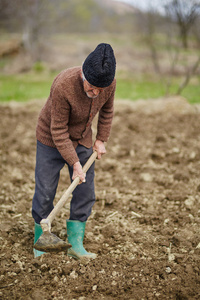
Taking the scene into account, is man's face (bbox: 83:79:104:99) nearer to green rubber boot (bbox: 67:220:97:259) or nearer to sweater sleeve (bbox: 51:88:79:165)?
sweater sleeve (bbox: 51:88:79:165)

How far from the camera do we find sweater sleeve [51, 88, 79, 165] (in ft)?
7.15

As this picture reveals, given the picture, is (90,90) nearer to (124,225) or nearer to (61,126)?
(61,126)

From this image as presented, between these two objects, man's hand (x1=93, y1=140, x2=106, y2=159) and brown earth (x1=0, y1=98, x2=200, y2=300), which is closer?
brown earth (x1=0, y1=98, x2=200, y2=300)

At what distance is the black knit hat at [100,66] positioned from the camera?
200cm

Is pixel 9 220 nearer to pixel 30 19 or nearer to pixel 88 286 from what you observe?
pixel 88 286

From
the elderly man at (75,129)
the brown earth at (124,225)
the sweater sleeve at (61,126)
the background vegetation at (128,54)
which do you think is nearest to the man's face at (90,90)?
the elderly man at (75,129)

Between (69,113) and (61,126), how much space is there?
13cm

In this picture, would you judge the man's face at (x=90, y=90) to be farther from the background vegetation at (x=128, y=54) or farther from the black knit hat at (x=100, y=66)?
the background vegetation at (x=128, y=54)

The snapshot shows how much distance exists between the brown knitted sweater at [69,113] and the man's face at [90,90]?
6cm

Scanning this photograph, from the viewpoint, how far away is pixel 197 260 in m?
2.50

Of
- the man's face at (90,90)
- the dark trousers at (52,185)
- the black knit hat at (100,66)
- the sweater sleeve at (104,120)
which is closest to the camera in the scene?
the black knit hat at (100,66)

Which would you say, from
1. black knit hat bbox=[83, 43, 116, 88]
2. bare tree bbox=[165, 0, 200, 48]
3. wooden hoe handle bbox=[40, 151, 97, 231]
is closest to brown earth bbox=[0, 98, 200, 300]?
wooden hoe handle bbox=[40, 151, 97, 231]

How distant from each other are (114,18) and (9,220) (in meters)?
40.5

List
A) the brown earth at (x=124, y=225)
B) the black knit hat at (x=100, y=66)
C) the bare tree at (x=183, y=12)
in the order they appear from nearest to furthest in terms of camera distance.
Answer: the black knit hat at (x=100, y=66) < the brown earth at (x=124, y=225) < the bare tree at (x=183, y=12)
